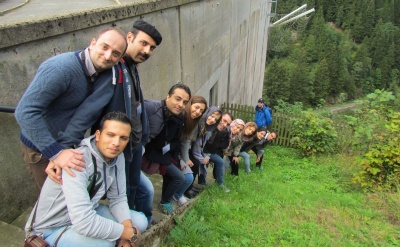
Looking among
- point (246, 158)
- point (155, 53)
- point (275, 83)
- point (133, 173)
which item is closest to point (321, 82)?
point (275, 83)

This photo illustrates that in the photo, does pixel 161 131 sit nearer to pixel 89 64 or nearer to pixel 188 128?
pixel 188 128

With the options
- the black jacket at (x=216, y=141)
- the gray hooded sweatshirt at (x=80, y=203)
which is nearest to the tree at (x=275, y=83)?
the black jacket at (x=216, y=141)

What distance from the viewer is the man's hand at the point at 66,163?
1.92m

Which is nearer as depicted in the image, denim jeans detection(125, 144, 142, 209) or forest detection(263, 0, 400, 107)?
denim jeans detection(125, 144, 142, 209)

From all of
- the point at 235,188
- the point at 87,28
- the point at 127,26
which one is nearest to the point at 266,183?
the point at 235,188

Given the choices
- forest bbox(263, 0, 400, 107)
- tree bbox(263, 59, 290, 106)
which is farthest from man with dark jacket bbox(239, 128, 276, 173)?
tree bbox(263, 59, 290, 106)

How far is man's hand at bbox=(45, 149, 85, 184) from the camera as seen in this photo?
1.92m

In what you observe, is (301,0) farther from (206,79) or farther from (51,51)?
(51,51)

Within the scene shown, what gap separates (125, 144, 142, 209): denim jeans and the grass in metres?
0.68

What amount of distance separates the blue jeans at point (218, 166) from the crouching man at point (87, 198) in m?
2.87

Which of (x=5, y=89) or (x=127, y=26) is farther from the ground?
(x=127, y=26)

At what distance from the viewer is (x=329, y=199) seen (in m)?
5.36

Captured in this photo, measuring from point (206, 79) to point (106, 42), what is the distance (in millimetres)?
6666

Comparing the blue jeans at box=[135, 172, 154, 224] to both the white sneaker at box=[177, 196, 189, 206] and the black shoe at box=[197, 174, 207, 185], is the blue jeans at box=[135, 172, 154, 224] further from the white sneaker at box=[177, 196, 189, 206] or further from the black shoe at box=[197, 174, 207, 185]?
the black shoe at box=[197, 174, 207, 185]
